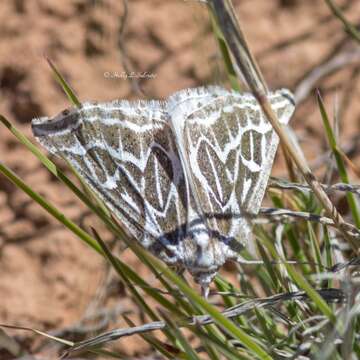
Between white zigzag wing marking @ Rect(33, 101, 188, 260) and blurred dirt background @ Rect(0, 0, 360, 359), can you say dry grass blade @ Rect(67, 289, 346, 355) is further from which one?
blurred dirt background @ Rect(0, 0, 360, 359)

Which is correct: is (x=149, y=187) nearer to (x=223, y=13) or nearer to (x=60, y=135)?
(x=60, y=135)

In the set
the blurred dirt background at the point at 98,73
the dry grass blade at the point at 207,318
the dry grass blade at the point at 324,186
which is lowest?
the dry grass blade at the point at 207,318

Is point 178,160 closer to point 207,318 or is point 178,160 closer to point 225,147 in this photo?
point 225,147

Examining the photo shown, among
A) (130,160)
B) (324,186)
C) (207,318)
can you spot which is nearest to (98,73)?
(130,160)

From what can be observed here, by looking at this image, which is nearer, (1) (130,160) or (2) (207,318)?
(2) (207,318)

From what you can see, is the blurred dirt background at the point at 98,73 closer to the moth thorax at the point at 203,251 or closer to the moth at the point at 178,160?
the moth at the point at 178,160

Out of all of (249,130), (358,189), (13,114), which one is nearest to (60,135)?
(249,130)

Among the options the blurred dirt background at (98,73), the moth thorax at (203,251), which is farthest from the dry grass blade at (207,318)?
the blurred dirt background at (98,73)
